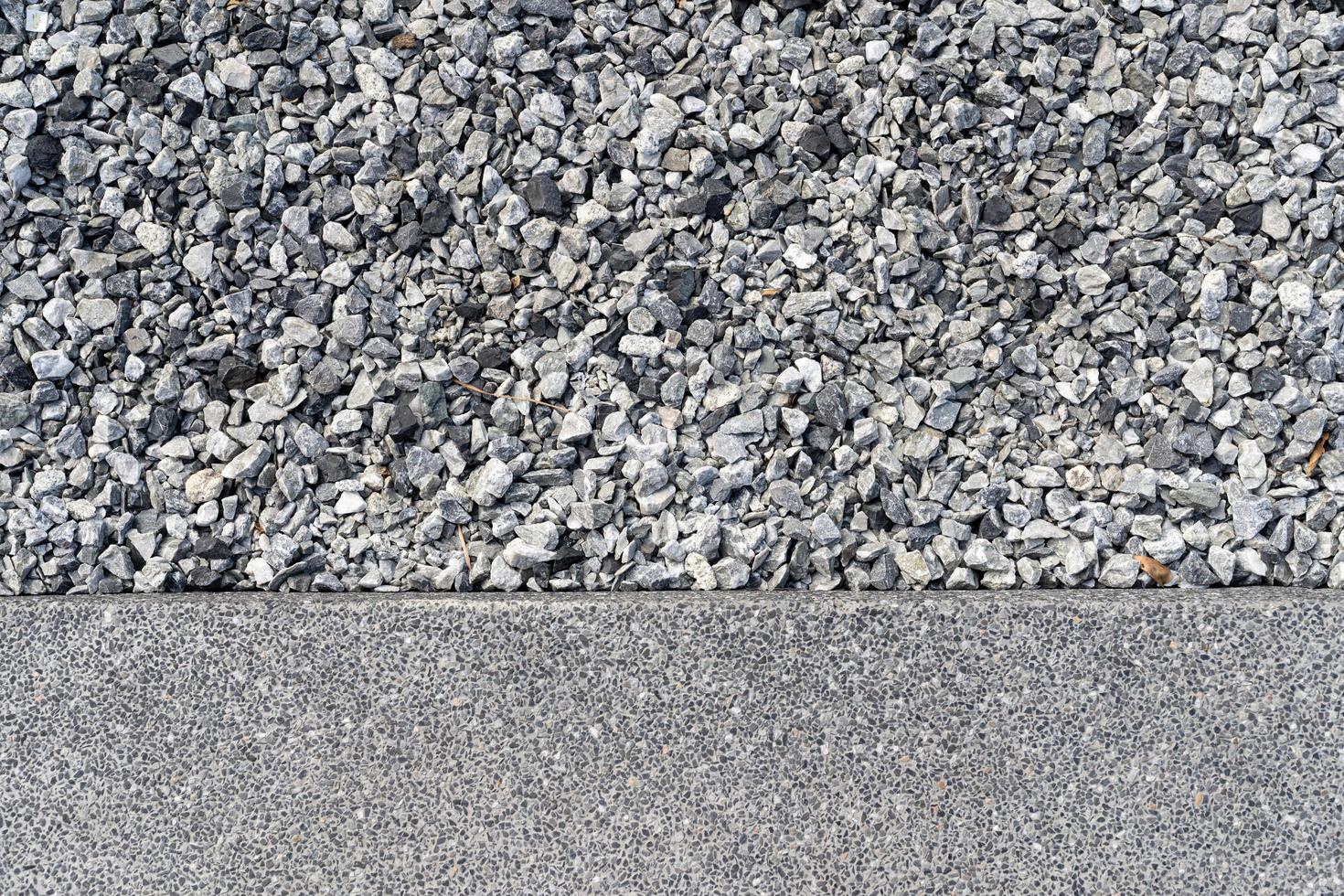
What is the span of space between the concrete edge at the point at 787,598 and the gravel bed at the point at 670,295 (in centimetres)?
3

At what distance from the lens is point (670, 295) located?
1.64m

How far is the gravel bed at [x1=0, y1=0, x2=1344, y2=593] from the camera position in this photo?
1584 millimetres

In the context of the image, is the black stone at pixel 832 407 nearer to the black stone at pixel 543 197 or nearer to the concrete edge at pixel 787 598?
the concrete edge at pixel 787 598

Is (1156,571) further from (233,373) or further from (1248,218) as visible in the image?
Result: (233,373)

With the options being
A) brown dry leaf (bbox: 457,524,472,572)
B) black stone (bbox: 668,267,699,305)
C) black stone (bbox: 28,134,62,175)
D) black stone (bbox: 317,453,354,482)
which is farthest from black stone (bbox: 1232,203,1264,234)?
black stone (bbox: 28,134,62,175)

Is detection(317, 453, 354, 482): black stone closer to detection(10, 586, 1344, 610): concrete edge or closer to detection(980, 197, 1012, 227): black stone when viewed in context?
detection(10, 586, 1344, 610): concrete edge

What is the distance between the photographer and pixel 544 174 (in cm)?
167

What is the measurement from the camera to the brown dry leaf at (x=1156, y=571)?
155 centimetres

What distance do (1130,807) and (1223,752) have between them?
166 mm

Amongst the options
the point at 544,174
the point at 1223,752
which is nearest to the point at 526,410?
the point at 544,174

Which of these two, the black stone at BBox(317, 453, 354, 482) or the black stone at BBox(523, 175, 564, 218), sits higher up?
the black stone at BBox(523, 175, 564, 218)

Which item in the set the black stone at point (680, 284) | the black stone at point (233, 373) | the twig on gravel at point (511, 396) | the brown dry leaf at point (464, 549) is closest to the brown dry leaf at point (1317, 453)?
the black stone at point (680, 284)

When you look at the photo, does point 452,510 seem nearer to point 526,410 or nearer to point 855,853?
point 526,410

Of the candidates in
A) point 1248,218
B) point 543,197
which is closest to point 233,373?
point 543,197
